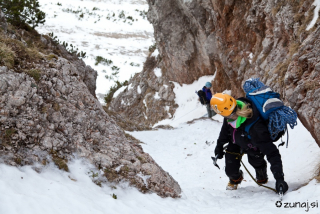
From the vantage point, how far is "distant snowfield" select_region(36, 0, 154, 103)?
32250 millimetres

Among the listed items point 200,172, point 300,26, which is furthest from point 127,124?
point 300,26

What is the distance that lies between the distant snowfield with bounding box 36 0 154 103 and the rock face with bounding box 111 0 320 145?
326 inches

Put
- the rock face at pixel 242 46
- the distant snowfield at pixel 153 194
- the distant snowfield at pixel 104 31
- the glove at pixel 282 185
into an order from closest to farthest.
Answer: the distant snowfield at pixel 153 194
the glove at pixel 282 185
the rock face at pixel 242 46
the distant snowfield at pixel 104 31

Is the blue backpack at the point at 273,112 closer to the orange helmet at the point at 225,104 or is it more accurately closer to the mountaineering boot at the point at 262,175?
the orange helmet at the point at 225,104

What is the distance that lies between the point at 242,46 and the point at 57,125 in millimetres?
11523

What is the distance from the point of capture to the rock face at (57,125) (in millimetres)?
3248

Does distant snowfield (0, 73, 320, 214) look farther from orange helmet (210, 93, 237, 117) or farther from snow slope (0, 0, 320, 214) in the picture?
orange helmet (210, 93, 237, 117)

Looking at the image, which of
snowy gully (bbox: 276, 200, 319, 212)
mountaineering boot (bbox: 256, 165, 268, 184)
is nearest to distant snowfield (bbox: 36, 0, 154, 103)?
mountaineering boot (bbox: 256, 165, 268, 184)

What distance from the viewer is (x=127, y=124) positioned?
13.5 meters

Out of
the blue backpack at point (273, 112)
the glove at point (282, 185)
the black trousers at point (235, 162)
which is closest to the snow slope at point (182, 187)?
the glove at point (282, 185)

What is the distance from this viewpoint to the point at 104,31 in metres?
41.9

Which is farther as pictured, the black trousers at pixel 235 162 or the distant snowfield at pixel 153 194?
the black trousers at pixel 235 162

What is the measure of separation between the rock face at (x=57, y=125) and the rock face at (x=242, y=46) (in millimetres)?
3038

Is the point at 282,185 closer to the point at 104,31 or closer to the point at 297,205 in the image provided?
the point at 297,205
